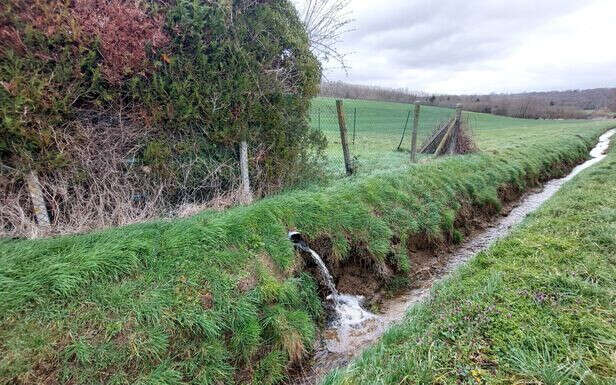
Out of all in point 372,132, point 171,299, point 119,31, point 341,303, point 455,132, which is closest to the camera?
point 171,299

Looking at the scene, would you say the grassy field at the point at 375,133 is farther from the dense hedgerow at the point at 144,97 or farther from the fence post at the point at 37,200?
the fence post at the point at 37,200

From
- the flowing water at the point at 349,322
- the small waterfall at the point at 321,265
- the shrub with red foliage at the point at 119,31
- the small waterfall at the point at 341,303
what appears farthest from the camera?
the small waterfall at the point at 321,265

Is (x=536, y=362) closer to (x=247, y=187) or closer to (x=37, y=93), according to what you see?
(x=247, y=187)

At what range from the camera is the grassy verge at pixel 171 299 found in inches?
118

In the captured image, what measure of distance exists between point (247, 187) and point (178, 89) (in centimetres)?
212

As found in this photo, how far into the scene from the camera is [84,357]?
296 cm

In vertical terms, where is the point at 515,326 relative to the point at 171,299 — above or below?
below

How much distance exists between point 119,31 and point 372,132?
18.8 m

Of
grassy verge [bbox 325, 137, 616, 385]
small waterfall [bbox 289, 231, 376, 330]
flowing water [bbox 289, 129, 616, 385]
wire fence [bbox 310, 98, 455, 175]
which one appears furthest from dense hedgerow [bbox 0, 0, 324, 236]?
grassy verge [bbox 325, 137, 616, 385]

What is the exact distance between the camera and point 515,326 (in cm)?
303

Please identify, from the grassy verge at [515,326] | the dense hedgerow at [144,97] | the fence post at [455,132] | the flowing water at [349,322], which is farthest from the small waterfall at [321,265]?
the fence post at [455,132]

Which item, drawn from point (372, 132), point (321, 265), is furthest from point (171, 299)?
point (372, 132)

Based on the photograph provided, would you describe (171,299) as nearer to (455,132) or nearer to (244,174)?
(244,174)

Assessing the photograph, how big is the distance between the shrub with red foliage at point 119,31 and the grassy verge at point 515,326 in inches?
195
